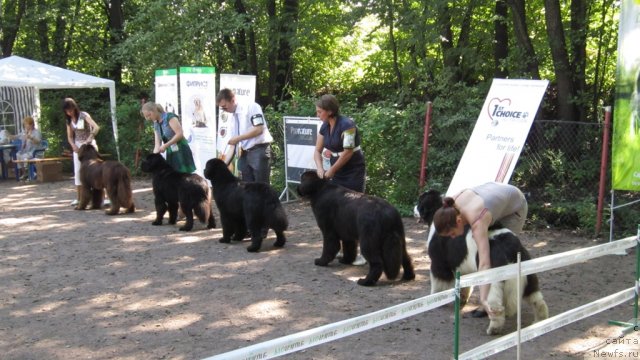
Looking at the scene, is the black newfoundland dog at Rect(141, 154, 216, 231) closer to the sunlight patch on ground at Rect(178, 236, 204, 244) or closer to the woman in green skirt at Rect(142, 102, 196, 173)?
the woman in green skirt at Rect(142, 102, 196, 173)

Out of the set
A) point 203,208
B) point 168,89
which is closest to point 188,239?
point 203,208

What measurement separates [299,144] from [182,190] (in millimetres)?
2720

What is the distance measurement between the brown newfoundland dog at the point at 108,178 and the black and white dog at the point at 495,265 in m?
6.19

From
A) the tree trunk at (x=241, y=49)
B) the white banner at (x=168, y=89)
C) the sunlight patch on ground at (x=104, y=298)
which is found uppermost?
the tree trunk at (x=241, y=49)

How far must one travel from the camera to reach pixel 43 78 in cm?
Result: 1489

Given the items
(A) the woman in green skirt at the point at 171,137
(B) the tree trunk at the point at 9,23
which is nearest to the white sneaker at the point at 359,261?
(A) the woman in green skirt at the point at 171,137

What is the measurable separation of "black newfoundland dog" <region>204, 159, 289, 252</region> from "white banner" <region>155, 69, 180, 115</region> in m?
4.69

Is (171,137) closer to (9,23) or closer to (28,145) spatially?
(28,145)

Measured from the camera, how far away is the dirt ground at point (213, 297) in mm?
4633

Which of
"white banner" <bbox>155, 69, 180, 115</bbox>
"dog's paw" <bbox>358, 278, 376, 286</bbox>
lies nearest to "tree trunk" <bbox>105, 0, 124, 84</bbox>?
"white banner" <bbox>155, 69, 180, 115</bbox>

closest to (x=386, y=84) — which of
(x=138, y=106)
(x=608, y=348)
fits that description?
(x=138, y=106)

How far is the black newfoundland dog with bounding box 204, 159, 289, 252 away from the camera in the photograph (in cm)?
740

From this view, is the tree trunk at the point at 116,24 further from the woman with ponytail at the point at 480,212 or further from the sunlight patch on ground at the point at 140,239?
the woman with ponytail at the point at 480,212

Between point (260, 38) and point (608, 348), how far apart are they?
16.1 metres
